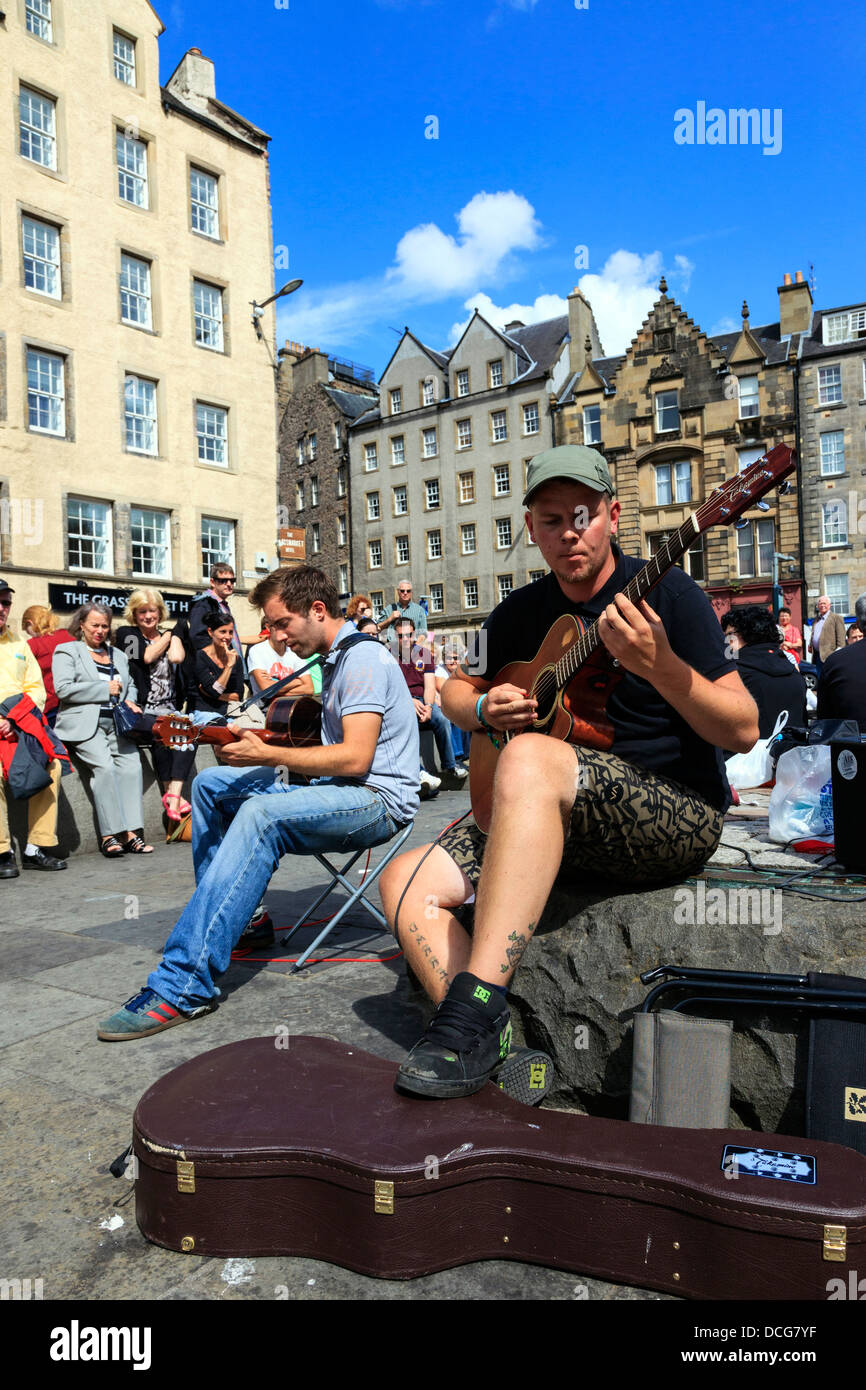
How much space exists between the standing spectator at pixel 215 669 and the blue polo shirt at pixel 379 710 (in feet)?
15.3

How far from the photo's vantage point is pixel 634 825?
260cm

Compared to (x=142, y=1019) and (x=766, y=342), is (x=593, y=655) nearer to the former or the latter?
(x=142, y=1019)

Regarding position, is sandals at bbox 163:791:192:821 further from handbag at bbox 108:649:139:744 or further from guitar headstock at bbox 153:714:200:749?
guitar headstock at bbox 153:714:200:749

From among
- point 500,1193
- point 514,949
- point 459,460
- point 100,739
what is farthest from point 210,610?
point 459,460

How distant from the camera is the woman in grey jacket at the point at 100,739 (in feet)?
25.2

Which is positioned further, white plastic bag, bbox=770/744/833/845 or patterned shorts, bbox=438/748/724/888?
white plastic bag, bbox=770/744/833/845

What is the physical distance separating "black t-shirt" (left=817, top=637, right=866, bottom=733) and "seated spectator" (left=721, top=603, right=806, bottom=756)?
87 centimetres

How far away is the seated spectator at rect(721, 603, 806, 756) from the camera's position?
6.48 metres

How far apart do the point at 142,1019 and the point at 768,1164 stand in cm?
226

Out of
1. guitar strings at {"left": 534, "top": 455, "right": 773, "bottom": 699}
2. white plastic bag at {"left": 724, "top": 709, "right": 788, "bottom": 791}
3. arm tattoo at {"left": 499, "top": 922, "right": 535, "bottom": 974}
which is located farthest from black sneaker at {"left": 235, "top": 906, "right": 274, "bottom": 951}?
white plastic bag at {"left": 724, "top": 709, "right": 788, "bottom": 791}

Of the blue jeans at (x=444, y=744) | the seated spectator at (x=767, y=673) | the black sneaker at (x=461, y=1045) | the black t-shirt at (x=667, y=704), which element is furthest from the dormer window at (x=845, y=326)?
the black sneaker at (x=461, y=1045)

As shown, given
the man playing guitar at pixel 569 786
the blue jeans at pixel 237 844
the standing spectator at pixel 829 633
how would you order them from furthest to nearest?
the standing spectator at pixel 829 633
the blue jeans at pixel 237 844
the man playing guitar at pixel 569 786

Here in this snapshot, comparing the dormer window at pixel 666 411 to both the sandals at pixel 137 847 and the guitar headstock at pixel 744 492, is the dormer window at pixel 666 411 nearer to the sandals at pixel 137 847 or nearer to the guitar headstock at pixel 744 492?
the sandals at pixel 137 847

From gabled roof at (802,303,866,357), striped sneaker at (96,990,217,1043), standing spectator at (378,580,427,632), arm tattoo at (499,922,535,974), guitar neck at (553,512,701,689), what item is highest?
gabled roof at (802,303,866,357)
